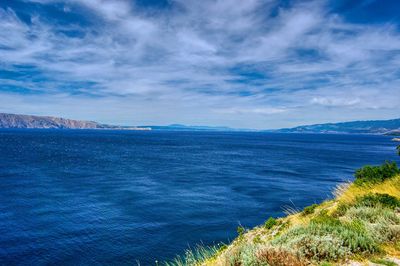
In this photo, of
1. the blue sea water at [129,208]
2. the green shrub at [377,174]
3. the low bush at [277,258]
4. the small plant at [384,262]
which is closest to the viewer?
the low bush at [277,258]

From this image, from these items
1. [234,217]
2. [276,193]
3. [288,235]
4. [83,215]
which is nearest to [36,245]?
[83,215]

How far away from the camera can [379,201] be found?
40.5 ft

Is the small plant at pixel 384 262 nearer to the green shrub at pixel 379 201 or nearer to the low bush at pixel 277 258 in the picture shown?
the low bush at pixel 277 258

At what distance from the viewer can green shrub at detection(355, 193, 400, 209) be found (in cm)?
1206

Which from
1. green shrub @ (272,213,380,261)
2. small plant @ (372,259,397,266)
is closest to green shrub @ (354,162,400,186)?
green shrub @ (272,213,380,261)

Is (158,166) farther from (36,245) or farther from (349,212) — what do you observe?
(349,212)

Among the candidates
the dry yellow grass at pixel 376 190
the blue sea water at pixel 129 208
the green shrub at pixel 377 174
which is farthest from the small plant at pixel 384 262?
the blue sea water at pixel 129 208

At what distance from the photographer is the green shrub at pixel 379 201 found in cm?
1206

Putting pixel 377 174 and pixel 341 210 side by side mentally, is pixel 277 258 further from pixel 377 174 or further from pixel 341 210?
pixel 377 174

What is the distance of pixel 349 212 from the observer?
11773mm

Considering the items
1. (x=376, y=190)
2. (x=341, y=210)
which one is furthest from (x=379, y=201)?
(x=376, y=190)

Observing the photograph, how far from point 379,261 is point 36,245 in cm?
2587

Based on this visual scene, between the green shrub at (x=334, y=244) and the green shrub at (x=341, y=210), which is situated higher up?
the green shrub at (x=334, y=244)

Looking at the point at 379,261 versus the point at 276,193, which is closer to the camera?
the point at 379,261
